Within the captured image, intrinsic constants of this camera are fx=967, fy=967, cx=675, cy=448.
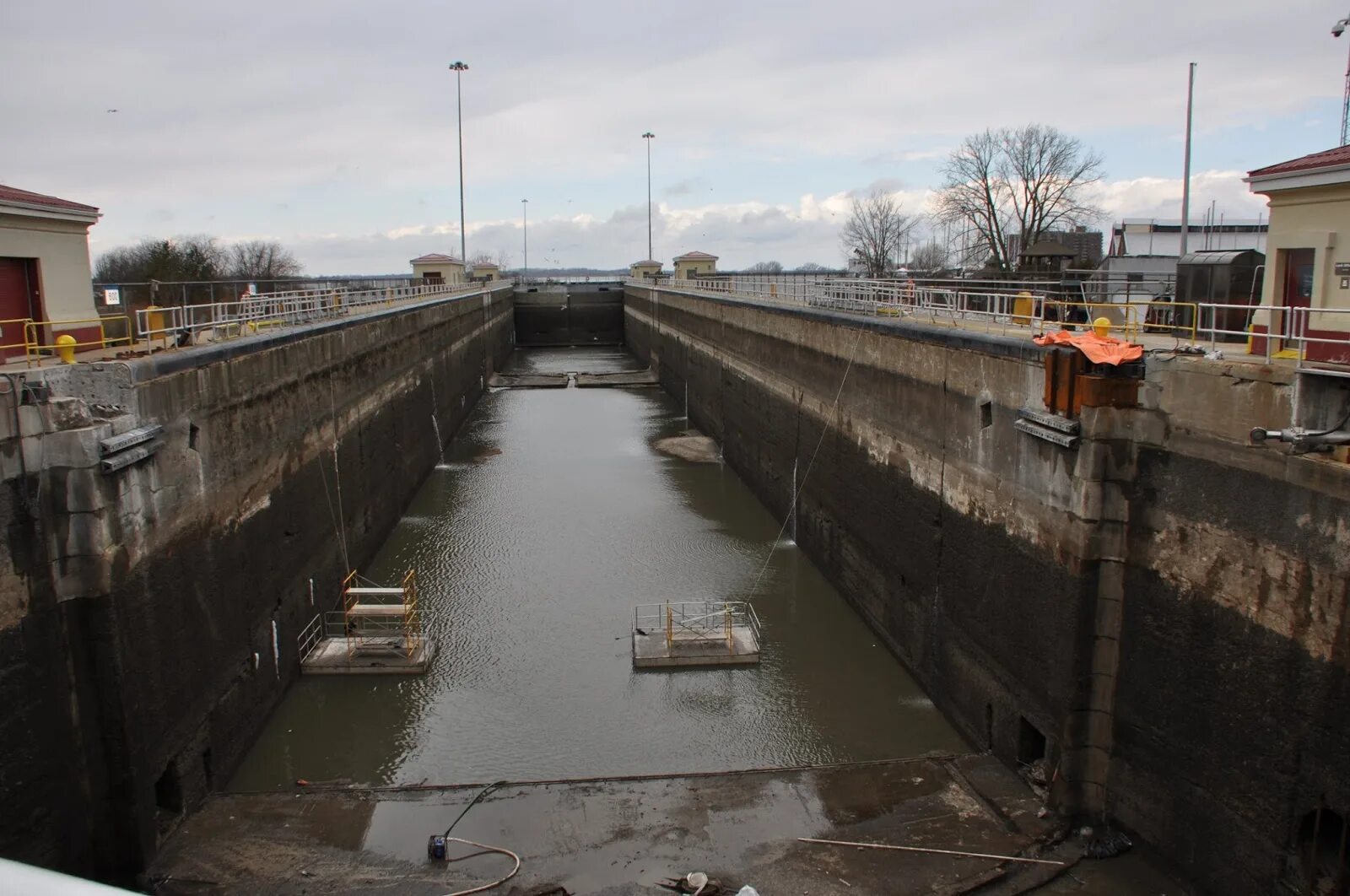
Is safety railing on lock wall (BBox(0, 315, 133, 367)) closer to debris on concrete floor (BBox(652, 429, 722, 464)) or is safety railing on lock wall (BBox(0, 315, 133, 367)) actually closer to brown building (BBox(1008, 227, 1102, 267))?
debris on concrete floor (BBox(652, 429, 722, 464))

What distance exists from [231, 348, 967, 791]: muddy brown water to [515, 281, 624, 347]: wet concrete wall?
5403 cm

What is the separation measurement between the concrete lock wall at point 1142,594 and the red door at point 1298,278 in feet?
9.93

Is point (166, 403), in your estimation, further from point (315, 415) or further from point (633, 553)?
point (633, 553)

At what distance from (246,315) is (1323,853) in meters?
18.6

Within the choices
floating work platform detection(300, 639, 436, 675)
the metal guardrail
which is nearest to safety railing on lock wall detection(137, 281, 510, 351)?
floating work platform detection(300, 639, 436, 675)

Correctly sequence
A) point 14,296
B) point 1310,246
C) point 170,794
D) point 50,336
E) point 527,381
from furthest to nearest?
point 527,381, point 50,336, point 14,296, point 1310,246, point 170,794

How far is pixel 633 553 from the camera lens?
74.6 ft

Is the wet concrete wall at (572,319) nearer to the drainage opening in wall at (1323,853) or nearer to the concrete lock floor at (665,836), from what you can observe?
the concrete lock floor at (665,836)

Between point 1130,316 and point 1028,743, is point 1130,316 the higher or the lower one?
the higher one

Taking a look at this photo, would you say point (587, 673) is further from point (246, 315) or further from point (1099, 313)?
point (1099, 313)

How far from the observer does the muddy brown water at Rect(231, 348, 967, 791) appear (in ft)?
45.3

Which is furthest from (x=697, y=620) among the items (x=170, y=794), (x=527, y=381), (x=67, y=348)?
(x=527, y=381)

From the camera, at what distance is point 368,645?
1673 cm

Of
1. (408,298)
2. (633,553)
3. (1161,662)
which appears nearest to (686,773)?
(1161,662)
